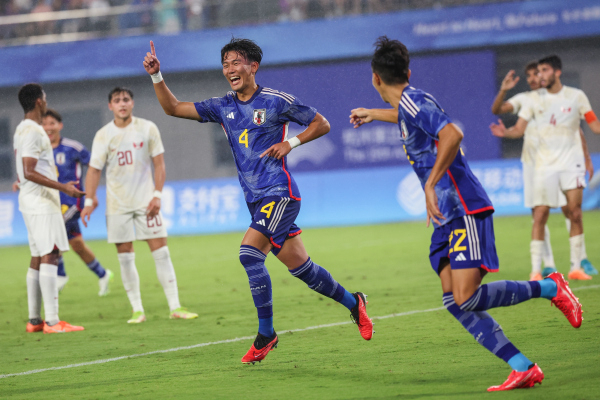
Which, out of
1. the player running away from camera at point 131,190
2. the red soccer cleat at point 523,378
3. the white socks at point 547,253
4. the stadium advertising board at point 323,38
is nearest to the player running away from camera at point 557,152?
the white socks at point 547,253

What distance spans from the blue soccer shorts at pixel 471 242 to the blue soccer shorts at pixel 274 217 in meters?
1.47

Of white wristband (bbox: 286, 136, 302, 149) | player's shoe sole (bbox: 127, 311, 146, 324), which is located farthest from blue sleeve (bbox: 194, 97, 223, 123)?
player's shoe sole (bbox: 127, 311, 146, 324)

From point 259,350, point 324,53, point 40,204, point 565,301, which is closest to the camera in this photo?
point 565,301

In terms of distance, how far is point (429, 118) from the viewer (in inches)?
174

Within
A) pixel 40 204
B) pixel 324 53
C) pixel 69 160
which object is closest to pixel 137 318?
pixel 40 204

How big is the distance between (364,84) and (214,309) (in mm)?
15259

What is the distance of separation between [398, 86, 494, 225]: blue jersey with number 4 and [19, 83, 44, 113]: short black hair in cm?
440

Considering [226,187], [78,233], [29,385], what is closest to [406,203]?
[226,187]

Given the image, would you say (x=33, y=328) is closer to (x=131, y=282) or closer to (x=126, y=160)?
(x=131, y=282)

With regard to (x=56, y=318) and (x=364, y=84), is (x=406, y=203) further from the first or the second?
(x=56, y=318)

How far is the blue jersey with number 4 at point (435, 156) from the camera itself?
4.43m

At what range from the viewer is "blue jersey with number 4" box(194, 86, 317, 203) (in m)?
5.71

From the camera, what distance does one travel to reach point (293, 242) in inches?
231

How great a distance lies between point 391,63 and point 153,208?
12.9 feet
